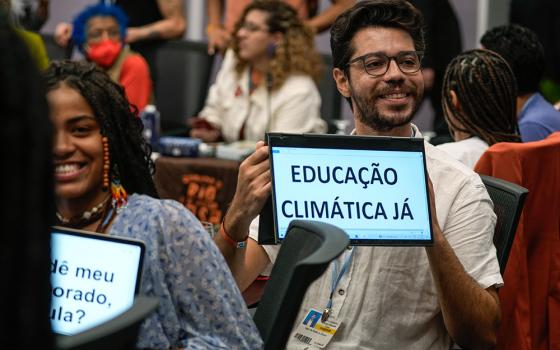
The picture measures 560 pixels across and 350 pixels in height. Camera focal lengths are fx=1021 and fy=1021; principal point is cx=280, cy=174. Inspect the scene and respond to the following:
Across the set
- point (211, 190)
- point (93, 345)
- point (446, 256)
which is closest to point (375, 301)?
point (446, 256)

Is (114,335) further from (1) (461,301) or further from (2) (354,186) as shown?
(1) (461,301)

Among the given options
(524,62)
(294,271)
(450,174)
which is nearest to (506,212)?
(450,174)

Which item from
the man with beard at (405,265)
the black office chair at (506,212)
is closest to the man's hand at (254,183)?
the man with beard at (405,265)

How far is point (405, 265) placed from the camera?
2.57m

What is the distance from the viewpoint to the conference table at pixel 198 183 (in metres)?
5.32

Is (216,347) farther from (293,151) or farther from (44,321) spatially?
(44,321)

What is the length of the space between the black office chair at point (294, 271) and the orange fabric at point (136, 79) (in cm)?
481

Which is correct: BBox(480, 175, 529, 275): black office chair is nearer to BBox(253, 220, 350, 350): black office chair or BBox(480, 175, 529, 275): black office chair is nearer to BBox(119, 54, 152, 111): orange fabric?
BBox(253, 220, 350, 350): black office chair

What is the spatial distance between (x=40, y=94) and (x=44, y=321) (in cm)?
20

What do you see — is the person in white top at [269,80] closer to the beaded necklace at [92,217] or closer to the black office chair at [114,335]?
the beaded necklace at [92,217]

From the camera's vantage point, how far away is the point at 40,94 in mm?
895

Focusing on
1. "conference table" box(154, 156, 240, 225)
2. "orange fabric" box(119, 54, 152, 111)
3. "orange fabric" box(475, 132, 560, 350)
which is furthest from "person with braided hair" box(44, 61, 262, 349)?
"orange fabric" box(119, 54, 152, 111)

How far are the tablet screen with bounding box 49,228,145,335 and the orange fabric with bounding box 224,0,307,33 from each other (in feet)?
16.6

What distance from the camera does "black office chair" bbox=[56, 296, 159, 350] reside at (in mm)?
1159
